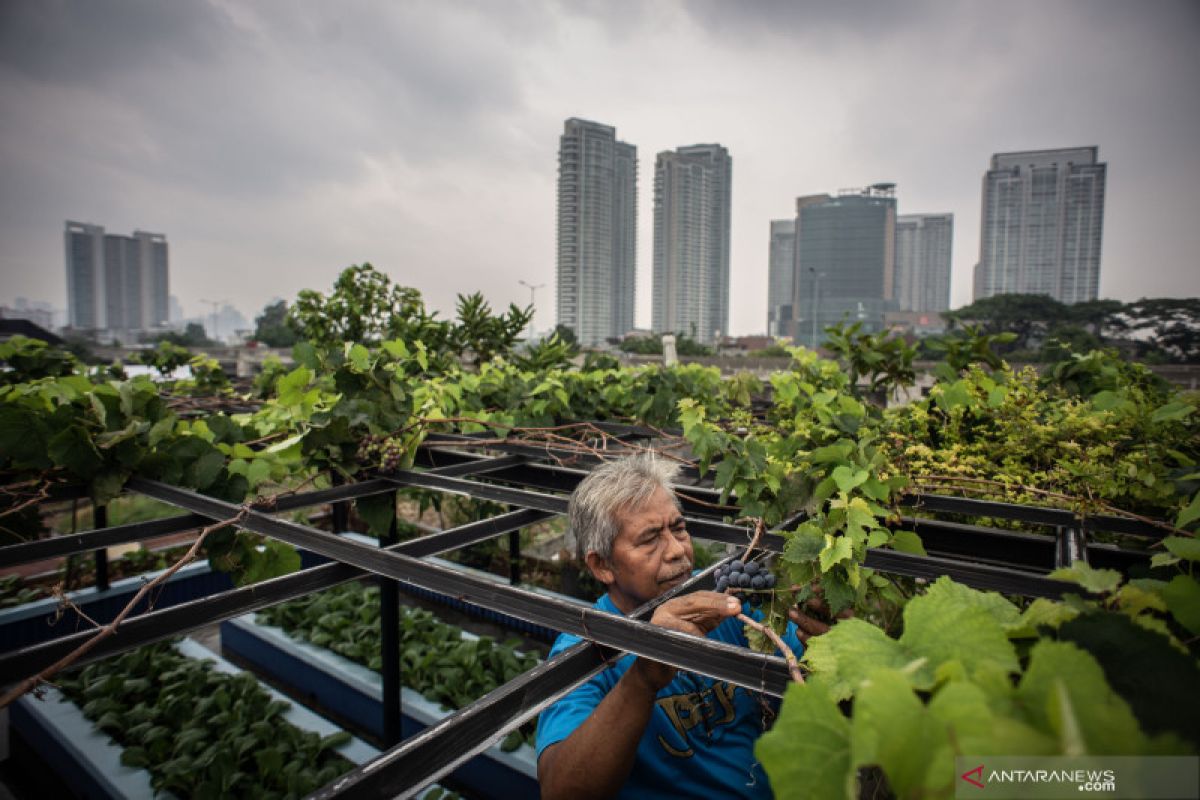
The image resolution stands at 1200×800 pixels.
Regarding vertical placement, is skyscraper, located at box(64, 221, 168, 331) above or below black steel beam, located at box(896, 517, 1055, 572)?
above

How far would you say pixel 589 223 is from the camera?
87188mm

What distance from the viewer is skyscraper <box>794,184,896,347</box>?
101938 mm

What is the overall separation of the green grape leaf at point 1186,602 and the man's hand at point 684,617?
0.70 m

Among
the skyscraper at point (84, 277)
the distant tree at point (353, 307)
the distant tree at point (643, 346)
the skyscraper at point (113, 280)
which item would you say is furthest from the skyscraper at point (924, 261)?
the skyscraper at point (84, 277)

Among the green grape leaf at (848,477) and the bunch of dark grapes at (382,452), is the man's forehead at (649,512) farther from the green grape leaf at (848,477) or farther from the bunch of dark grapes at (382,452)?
the bunch of dark grapes at (382,452)

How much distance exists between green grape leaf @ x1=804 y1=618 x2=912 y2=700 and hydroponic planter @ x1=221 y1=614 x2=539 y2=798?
2886mm

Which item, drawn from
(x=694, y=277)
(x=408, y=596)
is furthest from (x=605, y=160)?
(x=408, y=596)

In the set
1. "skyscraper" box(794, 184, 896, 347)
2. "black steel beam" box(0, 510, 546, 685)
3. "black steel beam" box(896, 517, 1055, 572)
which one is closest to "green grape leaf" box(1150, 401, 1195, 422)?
A: "black steel beam" box(896, 517, 1055, 572)

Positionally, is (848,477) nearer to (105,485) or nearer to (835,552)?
(835,552)

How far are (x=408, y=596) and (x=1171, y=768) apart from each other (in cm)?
668

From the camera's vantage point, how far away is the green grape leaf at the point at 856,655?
2.29ft

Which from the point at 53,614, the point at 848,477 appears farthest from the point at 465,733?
the point at 53,614

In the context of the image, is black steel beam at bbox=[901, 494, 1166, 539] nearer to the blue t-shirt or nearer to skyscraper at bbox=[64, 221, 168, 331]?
the blue t-shirt

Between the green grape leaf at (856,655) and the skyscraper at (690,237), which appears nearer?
the green grape leaf at (856,655)
